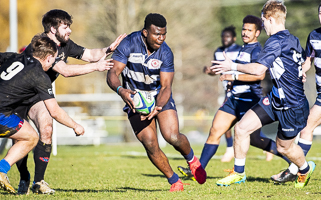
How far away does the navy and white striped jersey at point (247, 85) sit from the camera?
708cm

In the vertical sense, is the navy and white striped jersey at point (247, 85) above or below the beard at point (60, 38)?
below

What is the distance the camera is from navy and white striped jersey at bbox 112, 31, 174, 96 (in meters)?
5.77

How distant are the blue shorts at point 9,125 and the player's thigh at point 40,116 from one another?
2.15 ft

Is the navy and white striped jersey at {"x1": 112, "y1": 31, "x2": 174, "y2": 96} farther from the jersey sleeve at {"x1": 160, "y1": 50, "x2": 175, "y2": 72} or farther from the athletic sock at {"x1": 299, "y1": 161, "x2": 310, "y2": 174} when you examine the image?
the athletic sock at {"x1": 299, "y1": 161, "x2": 310, "y2": 174}

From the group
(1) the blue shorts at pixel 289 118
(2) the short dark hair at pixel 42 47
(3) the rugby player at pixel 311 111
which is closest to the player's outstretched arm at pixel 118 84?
(2) the short dark hair at pixel 42 47

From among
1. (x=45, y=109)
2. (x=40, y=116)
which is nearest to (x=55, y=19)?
(x=45, y=109)

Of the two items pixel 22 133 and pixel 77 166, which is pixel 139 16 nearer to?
pixel 77 166

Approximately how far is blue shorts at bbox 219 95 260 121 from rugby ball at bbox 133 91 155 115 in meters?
2.05

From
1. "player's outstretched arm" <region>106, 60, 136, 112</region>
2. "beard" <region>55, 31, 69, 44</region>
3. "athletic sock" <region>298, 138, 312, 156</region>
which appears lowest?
"athletic sock" <region>298, 138, 312, 156</region>

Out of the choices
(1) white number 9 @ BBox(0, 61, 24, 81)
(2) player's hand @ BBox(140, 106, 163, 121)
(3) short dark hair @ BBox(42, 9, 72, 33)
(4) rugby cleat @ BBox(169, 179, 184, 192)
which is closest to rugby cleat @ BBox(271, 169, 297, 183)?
(4) rugby cleat @ BBox(169, 179, 184, 192)

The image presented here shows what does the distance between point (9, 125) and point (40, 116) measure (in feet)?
2.64

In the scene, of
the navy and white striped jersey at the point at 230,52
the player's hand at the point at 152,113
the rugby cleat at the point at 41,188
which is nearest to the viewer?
the player's hand at the point at 152,113

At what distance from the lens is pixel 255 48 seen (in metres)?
7.10

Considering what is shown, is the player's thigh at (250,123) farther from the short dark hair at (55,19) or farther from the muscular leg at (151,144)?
the short dark hair at (55,19)
